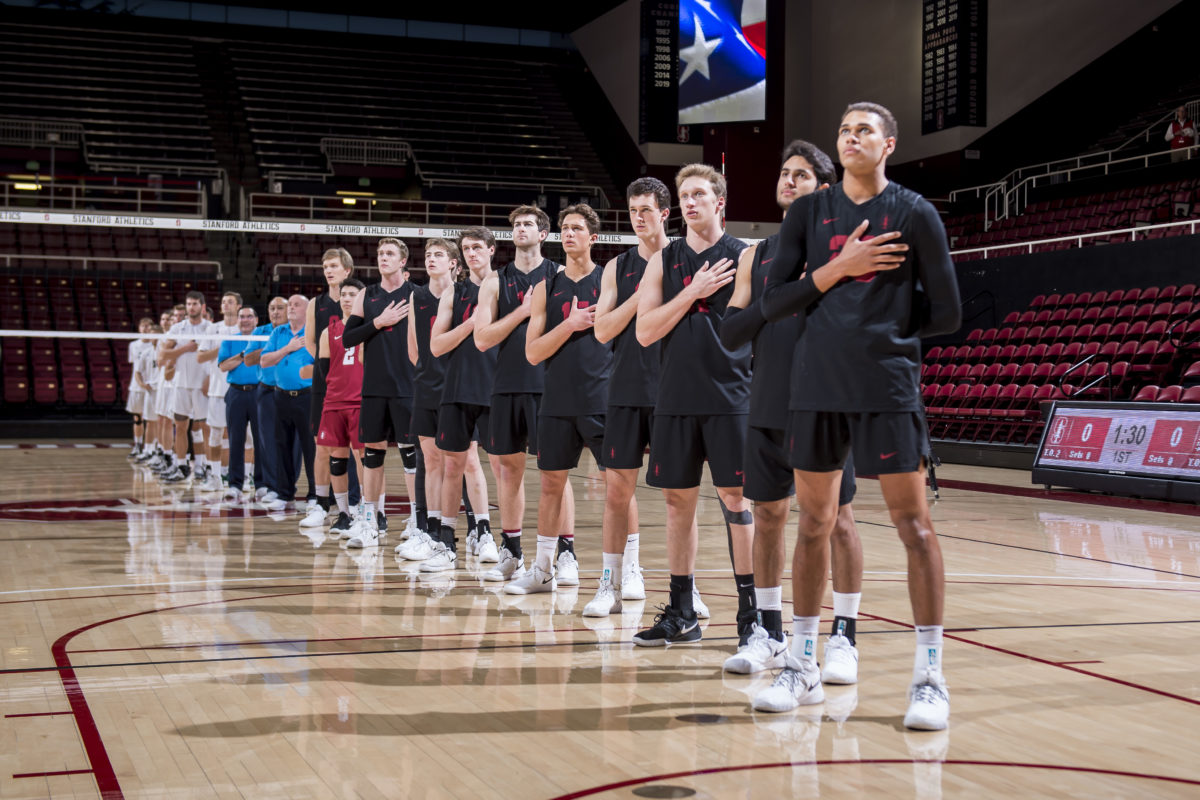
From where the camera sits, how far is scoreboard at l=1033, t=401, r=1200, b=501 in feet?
32.2

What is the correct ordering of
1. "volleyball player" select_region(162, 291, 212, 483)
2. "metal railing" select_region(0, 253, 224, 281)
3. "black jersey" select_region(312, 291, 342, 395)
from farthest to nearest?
1. "metal railing" select_region(0, 253, 224, 281)
2. "volleyball player" select_region(162, 291, 212, 483)
3. "black jersey" select_region(312, 291, 342, 395)

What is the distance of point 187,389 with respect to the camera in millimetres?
12055

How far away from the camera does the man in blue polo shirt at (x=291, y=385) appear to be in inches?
349

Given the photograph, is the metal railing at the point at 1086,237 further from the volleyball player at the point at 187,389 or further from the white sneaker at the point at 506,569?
the white sneaker at the point at 506,569

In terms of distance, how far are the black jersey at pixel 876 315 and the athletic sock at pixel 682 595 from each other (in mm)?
1254

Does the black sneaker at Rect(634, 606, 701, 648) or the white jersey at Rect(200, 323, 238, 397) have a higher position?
the white jersey at Rect(200, 323, 238, 397)

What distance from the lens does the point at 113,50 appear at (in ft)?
86.3

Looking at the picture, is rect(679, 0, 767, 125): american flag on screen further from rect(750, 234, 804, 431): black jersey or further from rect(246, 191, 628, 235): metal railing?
rect(750, 234, 804, 431): black jersey

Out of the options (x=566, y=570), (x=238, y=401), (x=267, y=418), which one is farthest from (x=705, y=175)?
(x=238, y=401)

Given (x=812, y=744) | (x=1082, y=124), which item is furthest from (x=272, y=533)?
(x=1082, y=124)

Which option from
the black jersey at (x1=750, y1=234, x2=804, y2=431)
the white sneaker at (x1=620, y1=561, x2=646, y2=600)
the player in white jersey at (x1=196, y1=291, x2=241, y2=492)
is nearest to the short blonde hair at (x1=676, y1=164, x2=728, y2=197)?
the black jersey at (x1=750, y1=234, x2=804, y2=431)

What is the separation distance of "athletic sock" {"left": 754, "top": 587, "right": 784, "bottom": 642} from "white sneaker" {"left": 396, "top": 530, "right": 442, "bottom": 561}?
2.99 metres

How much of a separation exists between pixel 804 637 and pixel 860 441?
0.65m

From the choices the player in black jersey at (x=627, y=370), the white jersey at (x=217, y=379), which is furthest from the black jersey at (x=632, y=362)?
the white jersey at (x=217, y=379)
